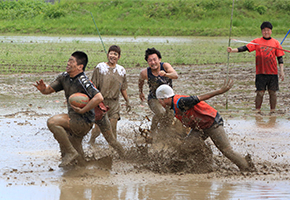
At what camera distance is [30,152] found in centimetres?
662

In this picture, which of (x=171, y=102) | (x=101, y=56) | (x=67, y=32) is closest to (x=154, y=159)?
(x=171, y=102)

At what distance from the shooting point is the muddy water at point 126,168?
4898mm

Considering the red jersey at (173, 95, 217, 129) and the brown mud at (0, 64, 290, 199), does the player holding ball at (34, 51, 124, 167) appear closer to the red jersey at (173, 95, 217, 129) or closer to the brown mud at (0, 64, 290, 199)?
the brown mud at (0, 64, 290, 199)

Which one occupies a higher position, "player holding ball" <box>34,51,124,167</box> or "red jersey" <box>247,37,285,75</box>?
"red jersey" <box>247,37,285,75</box>

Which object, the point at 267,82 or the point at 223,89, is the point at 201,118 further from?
the point at 267,82

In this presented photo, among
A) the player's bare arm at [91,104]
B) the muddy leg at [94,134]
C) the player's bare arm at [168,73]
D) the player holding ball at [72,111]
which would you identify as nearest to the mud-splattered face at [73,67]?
the player holding ball at [72,111]

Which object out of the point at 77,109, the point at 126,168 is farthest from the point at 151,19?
the point at 77,109

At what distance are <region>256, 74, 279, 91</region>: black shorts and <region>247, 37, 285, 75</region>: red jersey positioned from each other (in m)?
0.09

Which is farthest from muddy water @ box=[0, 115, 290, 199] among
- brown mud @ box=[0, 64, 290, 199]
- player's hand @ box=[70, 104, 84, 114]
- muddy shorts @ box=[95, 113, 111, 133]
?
player's hand @ box=[70, 104, 84, 114]

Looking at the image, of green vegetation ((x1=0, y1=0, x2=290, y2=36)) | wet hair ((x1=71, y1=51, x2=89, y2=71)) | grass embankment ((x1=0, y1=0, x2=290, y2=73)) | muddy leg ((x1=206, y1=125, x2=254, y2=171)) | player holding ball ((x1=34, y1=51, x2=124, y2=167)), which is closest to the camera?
player holding ball ((x1=34, y1=51, x2=124, y2=167))

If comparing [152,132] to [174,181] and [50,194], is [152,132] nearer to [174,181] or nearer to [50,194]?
[174,181]

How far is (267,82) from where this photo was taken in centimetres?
962

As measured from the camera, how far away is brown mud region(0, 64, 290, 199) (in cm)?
497

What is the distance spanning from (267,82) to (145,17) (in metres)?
25.1
